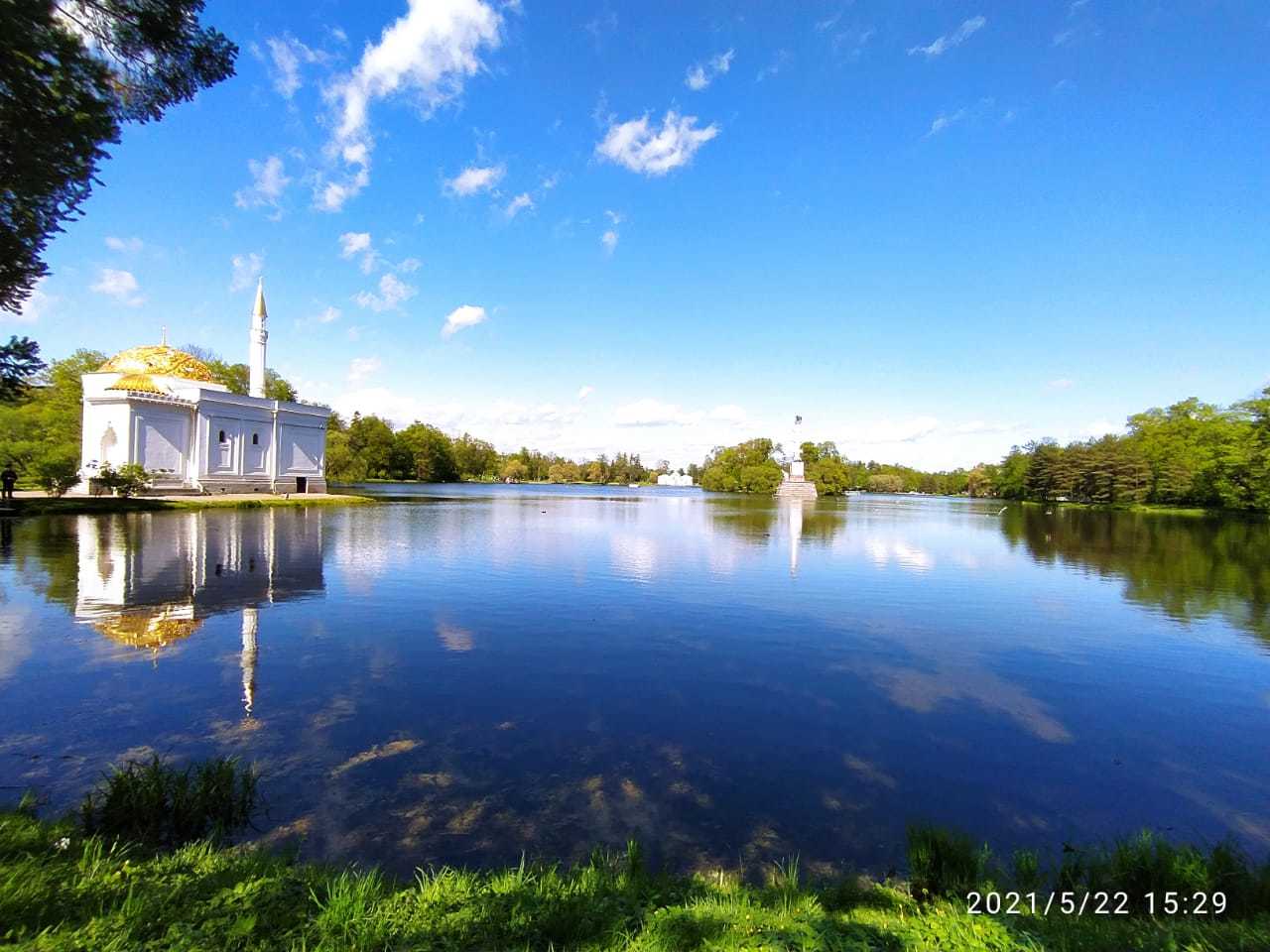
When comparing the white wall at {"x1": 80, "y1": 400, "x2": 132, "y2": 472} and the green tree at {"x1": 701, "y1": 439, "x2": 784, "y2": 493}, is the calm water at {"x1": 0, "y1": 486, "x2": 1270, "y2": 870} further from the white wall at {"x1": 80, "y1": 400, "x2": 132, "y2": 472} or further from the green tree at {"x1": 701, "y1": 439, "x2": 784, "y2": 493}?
the green tree at {"x1": 701, "y1": 439, "x2": 784, "y2": 493}

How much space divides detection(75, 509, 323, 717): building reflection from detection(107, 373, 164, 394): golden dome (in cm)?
1786

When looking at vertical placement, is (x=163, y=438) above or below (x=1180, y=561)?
above

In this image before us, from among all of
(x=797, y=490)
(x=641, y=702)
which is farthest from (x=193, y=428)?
(x=797, y=490)

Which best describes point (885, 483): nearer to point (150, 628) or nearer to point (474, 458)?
point (474, 458)

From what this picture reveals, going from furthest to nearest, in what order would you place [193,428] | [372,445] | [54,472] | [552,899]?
1. [372,445]
2. [193,428]
3. [54,472]
4. [552,899]

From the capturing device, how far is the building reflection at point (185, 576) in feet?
33.7

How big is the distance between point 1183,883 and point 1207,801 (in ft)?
8.11

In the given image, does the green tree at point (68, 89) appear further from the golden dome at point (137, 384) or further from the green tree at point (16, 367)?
the golden dome at point (137, 384)

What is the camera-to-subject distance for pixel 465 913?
3.45 m

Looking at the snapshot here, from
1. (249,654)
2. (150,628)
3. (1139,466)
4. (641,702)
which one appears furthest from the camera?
(1139,466)

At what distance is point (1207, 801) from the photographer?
19.4 feet

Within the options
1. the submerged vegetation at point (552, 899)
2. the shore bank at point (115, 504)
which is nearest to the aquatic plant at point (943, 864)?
the submerged vegetation at point (552, 899)

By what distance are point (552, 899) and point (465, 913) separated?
49cm

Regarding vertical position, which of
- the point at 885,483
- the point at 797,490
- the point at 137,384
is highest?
the point at 137,384
